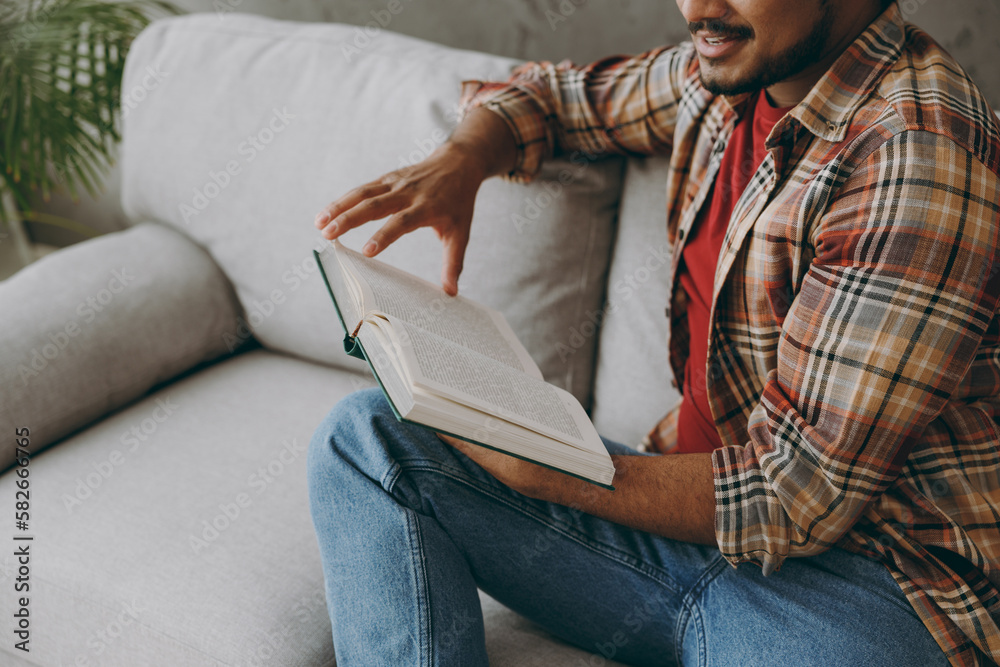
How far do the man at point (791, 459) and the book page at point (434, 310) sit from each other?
2.0 inches

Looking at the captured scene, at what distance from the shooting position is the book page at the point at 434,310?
729mm

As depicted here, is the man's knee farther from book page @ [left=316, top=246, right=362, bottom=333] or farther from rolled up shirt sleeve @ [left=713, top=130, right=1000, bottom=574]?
rolled up shirt sleeve @ [left=713, top=130, right=1000, bottom=574]

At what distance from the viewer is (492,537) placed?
79 cm

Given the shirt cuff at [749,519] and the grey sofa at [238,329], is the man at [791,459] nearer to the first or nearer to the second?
the shirt cuff at [749,519]

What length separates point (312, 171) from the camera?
1237 mm

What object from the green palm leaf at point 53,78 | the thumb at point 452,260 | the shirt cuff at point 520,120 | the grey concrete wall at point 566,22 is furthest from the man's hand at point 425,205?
the green palm leaf at point 53,78

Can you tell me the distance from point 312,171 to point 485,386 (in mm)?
727

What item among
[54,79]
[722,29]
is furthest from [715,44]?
[54,79]

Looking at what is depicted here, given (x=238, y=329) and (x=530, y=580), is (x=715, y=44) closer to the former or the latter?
(x=530, y=580)

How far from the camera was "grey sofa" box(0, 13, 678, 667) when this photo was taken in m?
0.91

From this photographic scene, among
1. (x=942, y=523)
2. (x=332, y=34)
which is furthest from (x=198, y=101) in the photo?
(x=942, y=523)

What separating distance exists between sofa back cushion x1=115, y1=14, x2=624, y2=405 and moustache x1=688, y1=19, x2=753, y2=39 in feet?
1.14

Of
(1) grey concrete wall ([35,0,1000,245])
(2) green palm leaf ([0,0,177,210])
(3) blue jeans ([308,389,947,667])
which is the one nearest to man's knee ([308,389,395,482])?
(3) blue jeans ([308,389,947,667])

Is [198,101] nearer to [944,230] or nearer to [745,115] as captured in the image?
[745,115]
